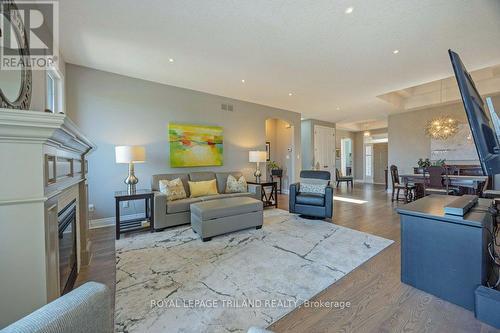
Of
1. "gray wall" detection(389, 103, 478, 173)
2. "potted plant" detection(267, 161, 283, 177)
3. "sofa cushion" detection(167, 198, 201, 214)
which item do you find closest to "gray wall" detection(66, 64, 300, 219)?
"sofa cushion" detection(167, 198, 201, 214)

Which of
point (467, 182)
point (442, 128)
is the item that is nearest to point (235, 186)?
point (467, 182)

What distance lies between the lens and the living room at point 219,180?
44.5 inches

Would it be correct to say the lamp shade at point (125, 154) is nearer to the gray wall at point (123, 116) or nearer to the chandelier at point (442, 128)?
the gray wall at point (123, 116)

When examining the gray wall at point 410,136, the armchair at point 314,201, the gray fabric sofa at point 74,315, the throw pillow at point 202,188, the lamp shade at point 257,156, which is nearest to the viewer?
the gray fabric sofa at point 74,315

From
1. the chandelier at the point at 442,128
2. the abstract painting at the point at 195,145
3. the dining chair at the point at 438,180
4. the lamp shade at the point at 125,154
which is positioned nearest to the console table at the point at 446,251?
the dining chair at the point at 438,180

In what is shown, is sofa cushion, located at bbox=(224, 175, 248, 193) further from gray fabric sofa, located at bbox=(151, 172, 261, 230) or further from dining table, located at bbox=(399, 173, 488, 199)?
dining table, located at bbox=(399, 173, 488, 199)

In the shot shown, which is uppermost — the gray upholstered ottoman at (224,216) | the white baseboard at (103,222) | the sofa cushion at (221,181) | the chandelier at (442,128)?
the chandelier at (442,128)

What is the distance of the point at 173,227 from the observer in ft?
11.8

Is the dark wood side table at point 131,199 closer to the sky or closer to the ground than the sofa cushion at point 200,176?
closer to the ground

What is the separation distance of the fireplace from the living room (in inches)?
1.5

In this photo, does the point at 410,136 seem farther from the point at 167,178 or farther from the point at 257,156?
the point at 167,178

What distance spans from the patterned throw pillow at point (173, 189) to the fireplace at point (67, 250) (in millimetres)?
1581

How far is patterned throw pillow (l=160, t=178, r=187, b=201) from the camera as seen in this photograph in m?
3.66

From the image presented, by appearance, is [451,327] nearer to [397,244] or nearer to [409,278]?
[409,278]
